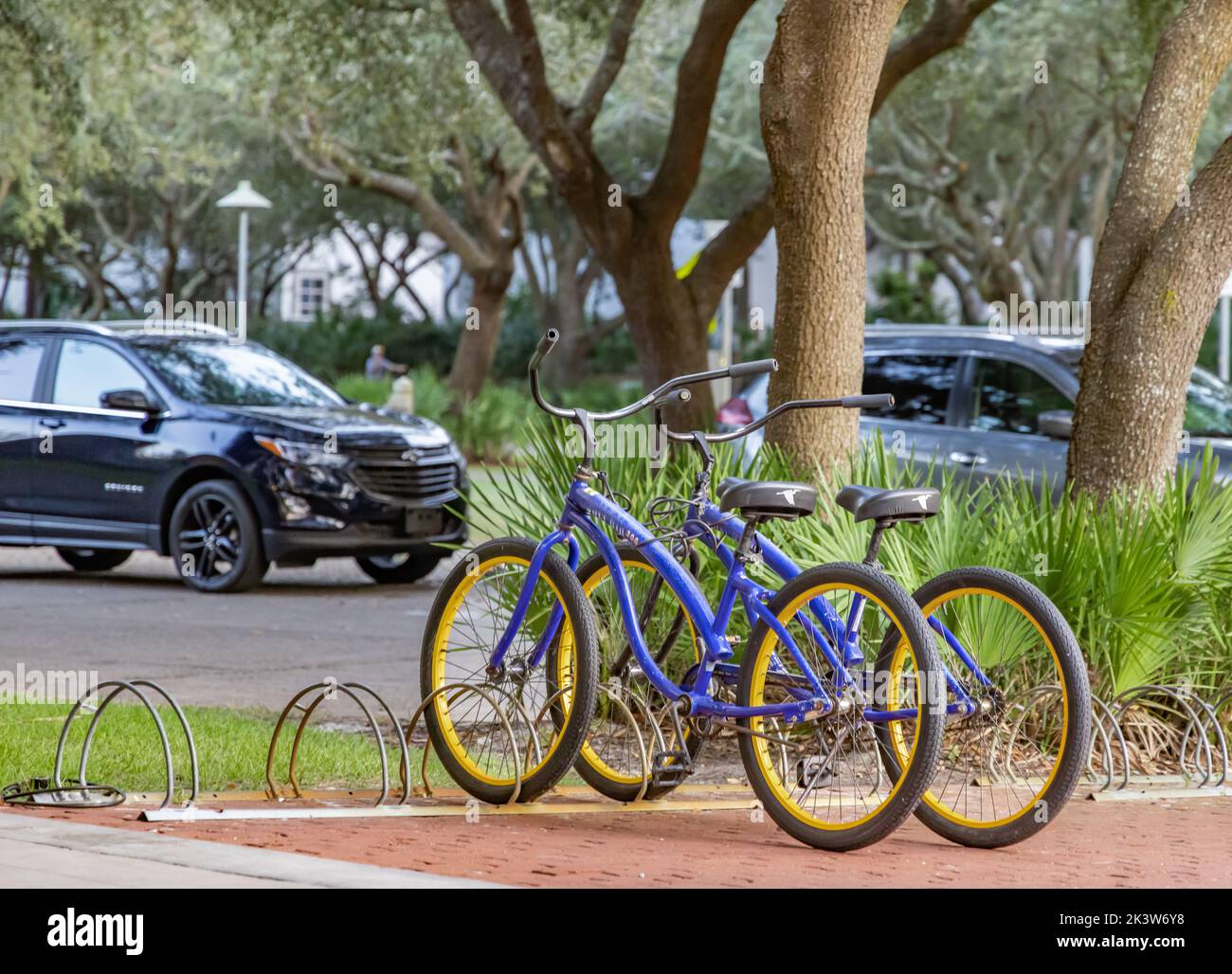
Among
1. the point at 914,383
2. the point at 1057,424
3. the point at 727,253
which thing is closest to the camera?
the point at 1057,424

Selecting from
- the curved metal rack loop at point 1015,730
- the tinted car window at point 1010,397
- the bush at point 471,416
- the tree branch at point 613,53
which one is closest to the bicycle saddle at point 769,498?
the curved metal rack loop at point 1015,730

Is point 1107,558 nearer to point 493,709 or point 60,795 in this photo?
point 493,709

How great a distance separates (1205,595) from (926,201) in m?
32.9

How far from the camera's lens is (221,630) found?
38.0ft

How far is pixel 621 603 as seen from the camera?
6105 mm

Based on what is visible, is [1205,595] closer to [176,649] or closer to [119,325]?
[176,649]

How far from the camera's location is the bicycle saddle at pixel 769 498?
5914mm

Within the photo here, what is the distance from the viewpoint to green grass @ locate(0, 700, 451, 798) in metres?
6.90

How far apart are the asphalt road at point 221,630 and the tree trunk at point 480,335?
14397 millimetres

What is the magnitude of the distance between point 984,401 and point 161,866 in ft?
28.5

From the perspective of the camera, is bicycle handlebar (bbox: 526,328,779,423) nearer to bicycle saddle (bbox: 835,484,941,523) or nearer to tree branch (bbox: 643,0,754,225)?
bicycle saddle (bbox: 835,484,941,523)

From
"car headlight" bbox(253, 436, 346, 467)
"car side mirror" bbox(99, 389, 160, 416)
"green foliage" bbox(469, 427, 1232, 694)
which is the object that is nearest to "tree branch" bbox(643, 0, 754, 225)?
"car headlight" bbox(253, 436, 346, 467)

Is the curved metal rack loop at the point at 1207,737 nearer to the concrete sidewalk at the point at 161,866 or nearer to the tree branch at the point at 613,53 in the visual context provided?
the concrete sidewalk at the point at 161,866

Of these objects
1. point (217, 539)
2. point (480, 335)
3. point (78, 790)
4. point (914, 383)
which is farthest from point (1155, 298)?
point (480, 335)
